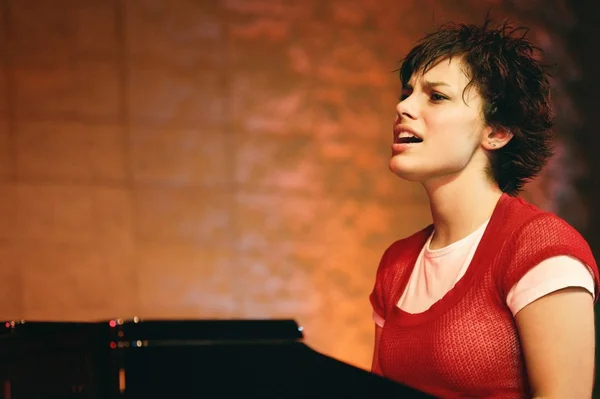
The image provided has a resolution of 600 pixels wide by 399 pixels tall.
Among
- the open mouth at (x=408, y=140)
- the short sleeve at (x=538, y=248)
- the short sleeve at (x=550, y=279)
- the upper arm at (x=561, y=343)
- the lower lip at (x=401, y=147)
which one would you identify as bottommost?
the upper arm at (x=561, y=343)

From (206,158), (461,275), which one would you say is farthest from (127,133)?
(461,275)

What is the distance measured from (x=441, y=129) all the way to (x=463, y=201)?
0.15 m

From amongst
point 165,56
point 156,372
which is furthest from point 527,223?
point 165,56

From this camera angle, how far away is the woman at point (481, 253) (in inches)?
41.2

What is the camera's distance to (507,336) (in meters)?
1.11

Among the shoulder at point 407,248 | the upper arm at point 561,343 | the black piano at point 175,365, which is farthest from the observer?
the shoulder at point 407,248

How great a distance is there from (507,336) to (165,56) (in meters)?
1.91

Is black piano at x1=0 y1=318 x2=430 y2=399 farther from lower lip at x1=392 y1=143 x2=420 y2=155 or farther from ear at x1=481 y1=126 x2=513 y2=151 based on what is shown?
ear at x1=481 y1=126 x2=513 y2=151

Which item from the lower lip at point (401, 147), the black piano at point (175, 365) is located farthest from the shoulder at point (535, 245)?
the black piano at point (175, 365)

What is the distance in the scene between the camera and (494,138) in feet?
4.30

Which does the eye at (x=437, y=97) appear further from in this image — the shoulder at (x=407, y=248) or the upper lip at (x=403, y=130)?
the shoulder at (x=407, y=248)

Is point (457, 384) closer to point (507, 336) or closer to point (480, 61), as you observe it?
point (507, 336)

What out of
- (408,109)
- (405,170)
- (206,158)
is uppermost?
(206,158)

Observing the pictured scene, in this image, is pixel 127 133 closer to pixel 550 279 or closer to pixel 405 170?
pixel 405 170
